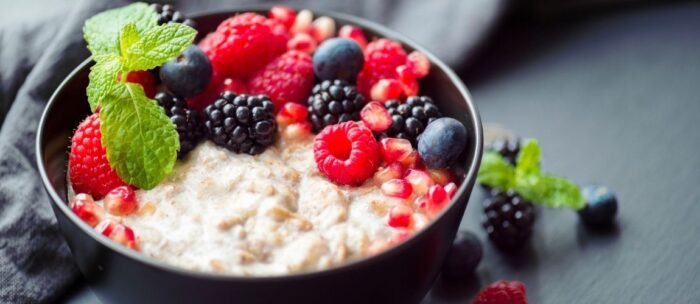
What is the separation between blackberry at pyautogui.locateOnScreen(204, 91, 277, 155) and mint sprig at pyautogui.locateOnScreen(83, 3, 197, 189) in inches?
4.8

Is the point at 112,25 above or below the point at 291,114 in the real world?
above

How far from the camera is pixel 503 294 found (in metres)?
2.15

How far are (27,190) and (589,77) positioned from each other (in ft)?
6.29

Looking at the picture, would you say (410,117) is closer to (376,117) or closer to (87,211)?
(376,117)

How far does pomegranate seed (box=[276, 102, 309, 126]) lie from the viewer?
2.11 meters

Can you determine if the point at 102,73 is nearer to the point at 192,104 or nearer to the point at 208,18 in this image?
the point at 192,104

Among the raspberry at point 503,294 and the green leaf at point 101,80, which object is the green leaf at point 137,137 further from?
the raspberry at point 503,294

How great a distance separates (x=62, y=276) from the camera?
7.28ft

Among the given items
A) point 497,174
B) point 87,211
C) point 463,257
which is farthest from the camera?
point 497,174

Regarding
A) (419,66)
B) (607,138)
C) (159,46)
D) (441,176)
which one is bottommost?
(607,138)

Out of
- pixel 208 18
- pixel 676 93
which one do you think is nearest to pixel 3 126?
pixel 208 18

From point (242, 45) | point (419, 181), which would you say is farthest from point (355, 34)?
point (419, 181)

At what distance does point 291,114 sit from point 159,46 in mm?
362

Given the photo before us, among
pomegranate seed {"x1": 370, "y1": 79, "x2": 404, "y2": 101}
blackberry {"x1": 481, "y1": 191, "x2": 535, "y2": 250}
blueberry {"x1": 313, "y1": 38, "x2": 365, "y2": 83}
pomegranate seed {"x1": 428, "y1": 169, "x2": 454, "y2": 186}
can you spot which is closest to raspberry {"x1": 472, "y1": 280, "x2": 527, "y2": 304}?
blackberry {"x1": 481, "y1": 191, "x2": 535, "y2": 250}
